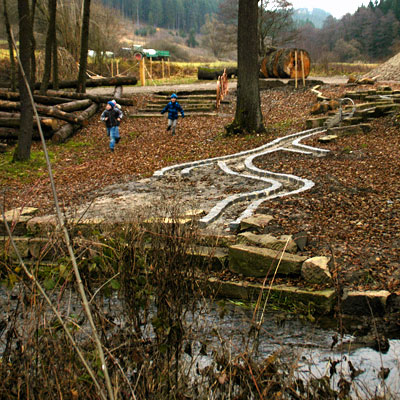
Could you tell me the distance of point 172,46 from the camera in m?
66.4

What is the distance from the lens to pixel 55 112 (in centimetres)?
1800

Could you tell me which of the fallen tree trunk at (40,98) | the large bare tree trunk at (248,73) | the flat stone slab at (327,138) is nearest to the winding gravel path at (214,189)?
the flat stone slab at (327,138)

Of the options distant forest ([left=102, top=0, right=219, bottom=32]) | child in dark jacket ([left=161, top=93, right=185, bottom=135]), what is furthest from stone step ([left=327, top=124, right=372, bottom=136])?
distant forest ([left=102, top=0, right=219, bottom=32])

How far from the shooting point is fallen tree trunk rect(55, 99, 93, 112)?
19.6 m

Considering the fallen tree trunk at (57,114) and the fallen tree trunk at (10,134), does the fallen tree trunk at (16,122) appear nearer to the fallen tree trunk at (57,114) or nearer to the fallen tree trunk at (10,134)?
the fallen tree trunk at (10,134)

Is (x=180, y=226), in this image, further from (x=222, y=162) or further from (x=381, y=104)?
(x=381, y=104)

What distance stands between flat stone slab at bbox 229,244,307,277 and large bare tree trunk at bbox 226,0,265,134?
9304mm

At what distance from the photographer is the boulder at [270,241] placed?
6855mm

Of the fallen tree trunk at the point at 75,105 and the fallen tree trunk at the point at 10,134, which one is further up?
the fallen tree trunk at the point at 75,105

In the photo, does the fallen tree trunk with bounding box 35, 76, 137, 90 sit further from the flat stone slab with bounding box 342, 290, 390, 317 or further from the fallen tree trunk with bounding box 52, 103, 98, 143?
the flat stone slab with bounding box 342, 290, 390, 317

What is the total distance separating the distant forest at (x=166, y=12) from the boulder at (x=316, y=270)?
426 feet

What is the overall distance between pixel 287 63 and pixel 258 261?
21.1 meters

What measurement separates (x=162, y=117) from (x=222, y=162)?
8.73 m

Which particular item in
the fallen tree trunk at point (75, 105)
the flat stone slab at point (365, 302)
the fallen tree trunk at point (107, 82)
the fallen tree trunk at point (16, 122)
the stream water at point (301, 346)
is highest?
the fallen tree trunk at point (107, 82)
